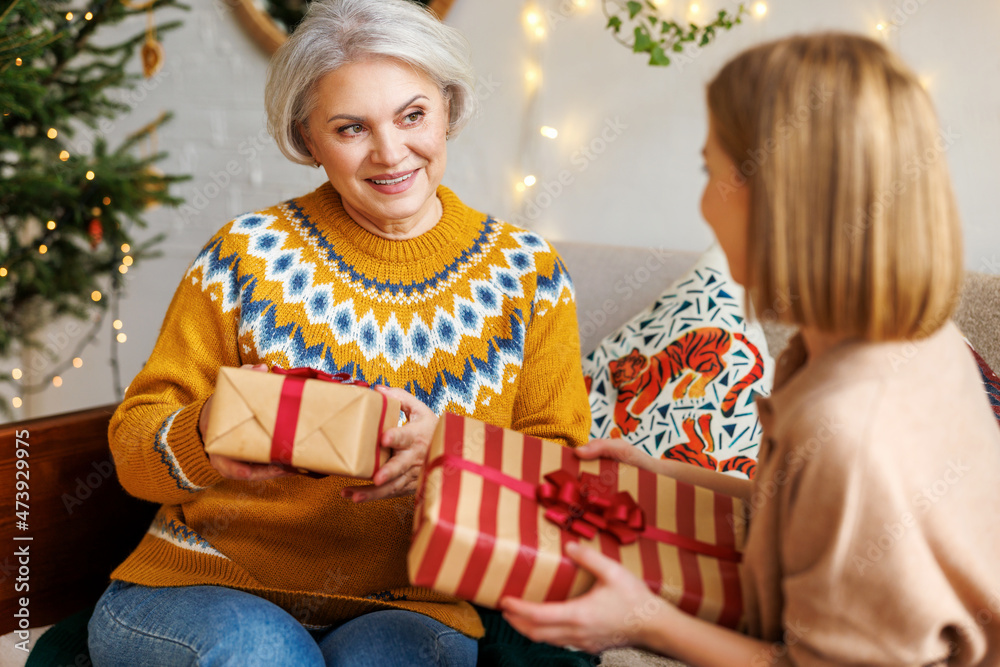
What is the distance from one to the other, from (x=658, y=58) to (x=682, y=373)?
81 centimetres

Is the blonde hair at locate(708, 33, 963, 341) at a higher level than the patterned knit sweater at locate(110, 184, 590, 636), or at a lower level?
higher

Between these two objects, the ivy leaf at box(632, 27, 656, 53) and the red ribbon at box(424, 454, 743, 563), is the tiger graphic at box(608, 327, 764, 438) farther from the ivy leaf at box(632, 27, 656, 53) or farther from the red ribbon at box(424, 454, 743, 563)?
the ivy leaf at box(632, 27, 656, 53)

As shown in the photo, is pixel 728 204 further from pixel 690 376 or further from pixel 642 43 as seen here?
pixel 642 43

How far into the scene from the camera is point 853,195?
2.11 ft

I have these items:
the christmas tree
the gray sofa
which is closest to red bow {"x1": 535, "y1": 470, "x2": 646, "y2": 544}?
the gray sofa

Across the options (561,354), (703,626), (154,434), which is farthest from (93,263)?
(703,626)

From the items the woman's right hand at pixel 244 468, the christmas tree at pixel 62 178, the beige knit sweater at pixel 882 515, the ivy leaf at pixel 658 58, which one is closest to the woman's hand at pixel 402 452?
the woman's right hand at pixel 244 468

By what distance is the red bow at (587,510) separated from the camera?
77cm

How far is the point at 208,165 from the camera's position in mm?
2758

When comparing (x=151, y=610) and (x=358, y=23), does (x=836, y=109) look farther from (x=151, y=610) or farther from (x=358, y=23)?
(x=151, y=610)

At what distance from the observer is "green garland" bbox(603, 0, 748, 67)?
5.70ft

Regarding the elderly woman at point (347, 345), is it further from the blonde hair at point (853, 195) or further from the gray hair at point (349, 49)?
the blonde hair at point (853, 195)

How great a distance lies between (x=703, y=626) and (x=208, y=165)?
2555 millimetres

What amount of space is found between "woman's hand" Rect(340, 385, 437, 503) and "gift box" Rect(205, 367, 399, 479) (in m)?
0.08
